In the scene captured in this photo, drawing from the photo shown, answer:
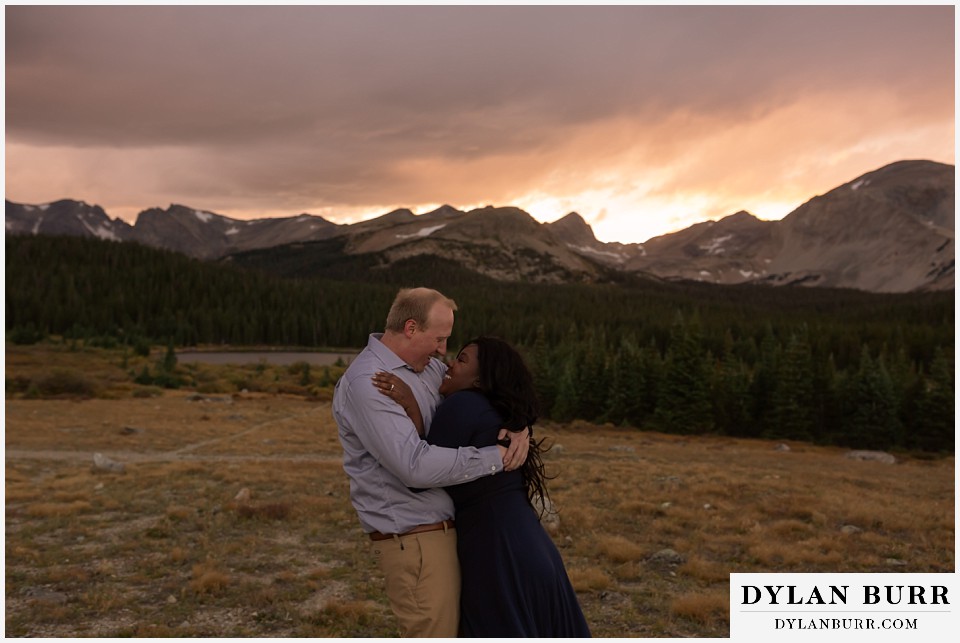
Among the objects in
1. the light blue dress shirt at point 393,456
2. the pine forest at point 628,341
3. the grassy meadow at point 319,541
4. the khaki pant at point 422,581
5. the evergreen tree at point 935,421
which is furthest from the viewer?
the pine forest at point 628,341

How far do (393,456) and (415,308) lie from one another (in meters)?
→ 1.13

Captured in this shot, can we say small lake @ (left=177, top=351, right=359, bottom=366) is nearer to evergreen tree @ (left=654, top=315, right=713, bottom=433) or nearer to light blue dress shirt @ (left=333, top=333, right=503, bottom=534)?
evergreen tree @ (left=654, top=315, right=713, bottom=433)

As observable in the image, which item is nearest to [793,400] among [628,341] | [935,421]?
[935,421]

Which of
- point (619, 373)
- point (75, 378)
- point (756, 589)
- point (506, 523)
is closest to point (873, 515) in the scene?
point (756, 589)

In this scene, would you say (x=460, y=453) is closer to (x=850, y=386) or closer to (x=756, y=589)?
(x=756, y=589)

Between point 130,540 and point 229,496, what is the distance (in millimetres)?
4807

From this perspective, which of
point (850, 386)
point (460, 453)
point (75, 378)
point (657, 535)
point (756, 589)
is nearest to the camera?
point (460, 453)

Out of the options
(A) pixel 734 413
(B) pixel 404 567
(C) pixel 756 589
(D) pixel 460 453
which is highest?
(D) pixel 460 453

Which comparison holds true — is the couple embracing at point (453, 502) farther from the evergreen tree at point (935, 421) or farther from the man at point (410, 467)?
the evergreen tree at point (935, 421)

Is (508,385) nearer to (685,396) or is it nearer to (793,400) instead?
(685,396)

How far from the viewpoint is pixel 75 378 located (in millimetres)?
71688

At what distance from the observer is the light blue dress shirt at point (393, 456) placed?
441 centimetres

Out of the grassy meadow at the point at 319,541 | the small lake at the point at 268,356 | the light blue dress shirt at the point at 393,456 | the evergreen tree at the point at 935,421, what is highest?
the light blue dress shirt at the point at 393,456

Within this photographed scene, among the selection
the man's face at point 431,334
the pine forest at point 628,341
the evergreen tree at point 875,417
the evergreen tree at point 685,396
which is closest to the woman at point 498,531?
the man's face at point 431,334
